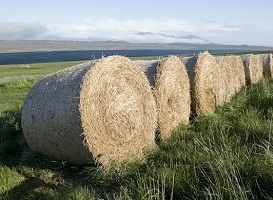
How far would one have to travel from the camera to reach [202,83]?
9539 mm

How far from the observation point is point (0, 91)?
69.1 ft

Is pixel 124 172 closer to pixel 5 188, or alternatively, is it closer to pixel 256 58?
pixel 5 188

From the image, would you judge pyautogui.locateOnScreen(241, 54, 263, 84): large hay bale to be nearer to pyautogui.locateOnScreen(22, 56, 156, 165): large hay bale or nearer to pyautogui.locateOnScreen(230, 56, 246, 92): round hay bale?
pyautogui.locateOnScreen(230, 56, 246, 92): round hay bale

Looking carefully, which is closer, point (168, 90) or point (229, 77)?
point (168, 90)

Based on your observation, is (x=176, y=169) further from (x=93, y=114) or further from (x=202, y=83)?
(x=202, y=83)

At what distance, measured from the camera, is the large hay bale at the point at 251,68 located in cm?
1452

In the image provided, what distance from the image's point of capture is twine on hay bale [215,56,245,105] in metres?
11.2

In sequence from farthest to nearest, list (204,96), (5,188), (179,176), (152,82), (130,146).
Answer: (204,96), (152,82), (130,146), (5,188), (179,176)

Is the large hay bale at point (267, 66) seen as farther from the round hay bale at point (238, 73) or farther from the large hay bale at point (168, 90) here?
the large hay bale at point (168, 90)

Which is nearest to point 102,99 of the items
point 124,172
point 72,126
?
point 72,126

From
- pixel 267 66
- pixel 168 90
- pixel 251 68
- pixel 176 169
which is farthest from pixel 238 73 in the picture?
pixel 176 169

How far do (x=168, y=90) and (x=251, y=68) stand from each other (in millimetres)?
7164

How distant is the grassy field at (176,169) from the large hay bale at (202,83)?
0.42 meters

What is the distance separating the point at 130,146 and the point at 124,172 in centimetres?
104
